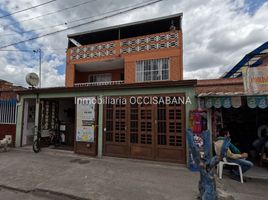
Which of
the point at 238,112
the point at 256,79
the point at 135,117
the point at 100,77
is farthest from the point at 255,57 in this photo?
the point at 100,77

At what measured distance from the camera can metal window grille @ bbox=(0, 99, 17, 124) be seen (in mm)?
8508

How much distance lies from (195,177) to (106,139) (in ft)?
11.8

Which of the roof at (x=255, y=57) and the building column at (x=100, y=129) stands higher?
the roof at (x=255, y=57)

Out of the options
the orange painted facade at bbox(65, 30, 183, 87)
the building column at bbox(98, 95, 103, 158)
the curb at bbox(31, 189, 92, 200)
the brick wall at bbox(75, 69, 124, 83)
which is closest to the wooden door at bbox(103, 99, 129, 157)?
the building column at bbox(98, 95, 103, 158)

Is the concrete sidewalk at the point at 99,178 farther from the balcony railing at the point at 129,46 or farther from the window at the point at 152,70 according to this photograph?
the balcony railing at the point at 129,46

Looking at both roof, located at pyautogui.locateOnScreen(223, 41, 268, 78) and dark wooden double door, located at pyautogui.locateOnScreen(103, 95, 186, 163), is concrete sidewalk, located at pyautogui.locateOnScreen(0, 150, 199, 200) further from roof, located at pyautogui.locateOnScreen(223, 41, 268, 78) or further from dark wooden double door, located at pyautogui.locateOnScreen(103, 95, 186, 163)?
roof, located at pyautogui.locateOnScreen(223, 41, 268, 78)

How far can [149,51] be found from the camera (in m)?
11.4

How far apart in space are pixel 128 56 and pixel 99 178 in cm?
918

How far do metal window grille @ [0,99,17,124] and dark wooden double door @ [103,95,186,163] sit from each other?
→ 546 centimetres

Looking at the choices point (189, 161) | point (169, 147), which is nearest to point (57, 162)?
point (169, 147)

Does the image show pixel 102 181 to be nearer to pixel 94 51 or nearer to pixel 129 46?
pixel 129 46

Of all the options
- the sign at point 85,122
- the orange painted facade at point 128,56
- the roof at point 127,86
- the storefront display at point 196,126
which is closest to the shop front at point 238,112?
the storefront display at point 196,126

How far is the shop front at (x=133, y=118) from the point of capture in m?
5.78

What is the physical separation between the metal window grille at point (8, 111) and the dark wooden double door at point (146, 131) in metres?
5.46
